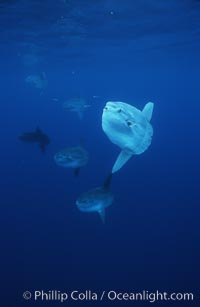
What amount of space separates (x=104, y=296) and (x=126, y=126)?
6.40 m

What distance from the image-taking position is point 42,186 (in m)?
16.3

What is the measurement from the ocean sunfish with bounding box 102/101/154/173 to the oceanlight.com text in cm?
551

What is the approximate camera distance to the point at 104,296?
366 inches

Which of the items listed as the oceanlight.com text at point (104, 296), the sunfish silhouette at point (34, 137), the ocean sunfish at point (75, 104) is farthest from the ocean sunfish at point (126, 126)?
the ocean sunfish at point (75, 104)

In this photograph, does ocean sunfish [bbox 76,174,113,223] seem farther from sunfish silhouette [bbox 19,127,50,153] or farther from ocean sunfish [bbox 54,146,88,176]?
sunfish silhouette [bbox 19,127,50,153]

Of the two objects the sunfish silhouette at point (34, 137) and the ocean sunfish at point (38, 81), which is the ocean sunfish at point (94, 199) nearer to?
the sunfish silhouette at point (34, 137)

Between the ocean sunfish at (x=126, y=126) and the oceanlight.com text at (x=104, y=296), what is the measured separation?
5.51m

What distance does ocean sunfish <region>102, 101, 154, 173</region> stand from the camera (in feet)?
14.6

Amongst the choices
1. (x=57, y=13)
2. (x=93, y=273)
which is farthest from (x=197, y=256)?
(x=57, y=13)

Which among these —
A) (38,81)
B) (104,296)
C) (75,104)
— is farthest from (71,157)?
(38,81)

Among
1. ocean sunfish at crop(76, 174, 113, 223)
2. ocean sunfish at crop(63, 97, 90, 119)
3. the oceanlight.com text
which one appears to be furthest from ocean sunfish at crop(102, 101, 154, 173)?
ocean sunfish at crop(63, 97, 90, 119)

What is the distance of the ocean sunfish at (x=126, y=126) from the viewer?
4438 millimetres

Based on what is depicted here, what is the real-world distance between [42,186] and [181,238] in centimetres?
737

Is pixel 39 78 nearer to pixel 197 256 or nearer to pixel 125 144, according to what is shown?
pixel 197 256
